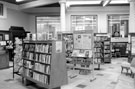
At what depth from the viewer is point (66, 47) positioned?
301 inches

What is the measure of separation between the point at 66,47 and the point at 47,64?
3.22 metres

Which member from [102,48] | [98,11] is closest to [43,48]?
[102,48]

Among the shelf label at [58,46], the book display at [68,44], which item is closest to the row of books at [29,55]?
the shelf label at [58,46]

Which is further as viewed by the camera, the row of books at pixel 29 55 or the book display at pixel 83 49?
the book display at pixel 83 49

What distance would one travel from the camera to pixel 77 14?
42.8 feet

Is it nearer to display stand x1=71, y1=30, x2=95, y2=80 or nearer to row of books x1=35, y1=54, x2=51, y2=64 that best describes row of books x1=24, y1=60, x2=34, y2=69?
row of books x1=35, y1=54, x2=51, y2=64

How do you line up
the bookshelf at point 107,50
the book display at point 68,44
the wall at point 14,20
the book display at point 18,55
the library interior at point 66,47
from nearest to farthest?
the library interior at point 66,47, the book display at point 18,55, the book display at point 68,44, the bookshelf at point 107,50, the wall at point 14,20

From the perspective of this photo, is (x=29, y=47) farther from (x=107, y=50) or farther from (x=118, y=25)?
(x=118, y=25)

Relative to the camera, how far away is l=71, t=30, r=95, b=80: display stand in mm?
6020

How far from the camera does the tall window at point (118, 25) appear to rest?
1325cm

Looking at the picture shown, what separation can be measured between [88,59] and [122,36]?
825 cm

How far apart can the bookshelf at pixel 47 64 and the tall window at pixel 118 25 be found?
9.78m

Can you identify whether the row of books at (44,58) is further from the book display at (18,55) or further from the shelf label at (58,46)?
the book display at (18,55)

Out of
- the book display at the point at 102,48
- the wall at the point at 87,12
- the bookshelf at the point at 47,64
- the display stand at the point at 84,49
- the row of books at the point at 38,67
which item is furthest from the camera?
the wall at the point at 87,12
